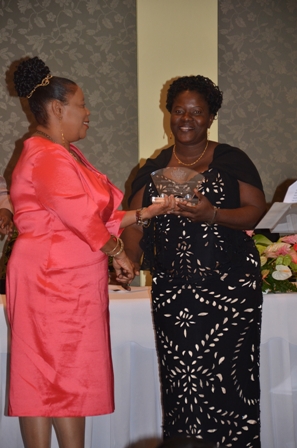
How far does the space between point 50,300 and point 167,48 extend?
2.94 meters

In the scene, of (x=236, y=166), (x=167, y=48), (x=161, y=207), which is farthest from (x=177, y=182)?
(x=167, y=48)

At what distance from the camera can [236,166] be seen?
2.62 metres

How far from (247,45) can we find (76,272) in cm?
335

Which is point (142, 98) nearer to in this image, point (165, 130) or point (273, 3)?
point (165, 130)

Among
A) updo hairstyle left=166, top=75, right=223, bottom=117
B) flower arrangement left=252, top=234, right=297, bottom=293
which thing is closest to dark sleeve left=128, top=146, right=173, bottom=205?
updo hairstyle left=166, top=75, right=223, bottom=117

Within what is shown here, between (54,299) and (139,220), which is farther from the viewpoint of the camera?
(139,220)

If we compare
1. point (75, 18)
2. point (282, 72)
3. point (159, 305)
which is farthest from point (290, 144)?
point (159, 305)

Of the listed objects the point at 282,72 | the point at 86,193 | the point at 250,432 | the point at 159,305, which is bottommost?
the point at 250,432

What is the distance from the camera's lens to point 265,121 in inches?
199

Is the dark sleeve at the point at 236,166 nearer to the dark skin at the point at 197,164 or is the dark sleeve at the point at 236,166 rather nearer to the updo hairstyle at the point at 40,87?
the dark skin at the point at 197,164

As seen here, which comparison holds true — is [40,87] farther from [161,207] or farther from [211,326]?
[211,326]

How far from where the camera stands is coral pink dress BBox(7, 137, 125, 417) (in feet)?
7.61

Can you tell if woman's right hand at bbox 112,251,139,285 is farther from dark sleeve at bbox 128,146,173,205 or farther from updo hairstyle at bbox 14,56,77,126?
updo hairstyle at bbox 14,56,77,126

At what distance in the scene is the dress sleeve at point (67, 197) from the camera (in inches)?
88.7
